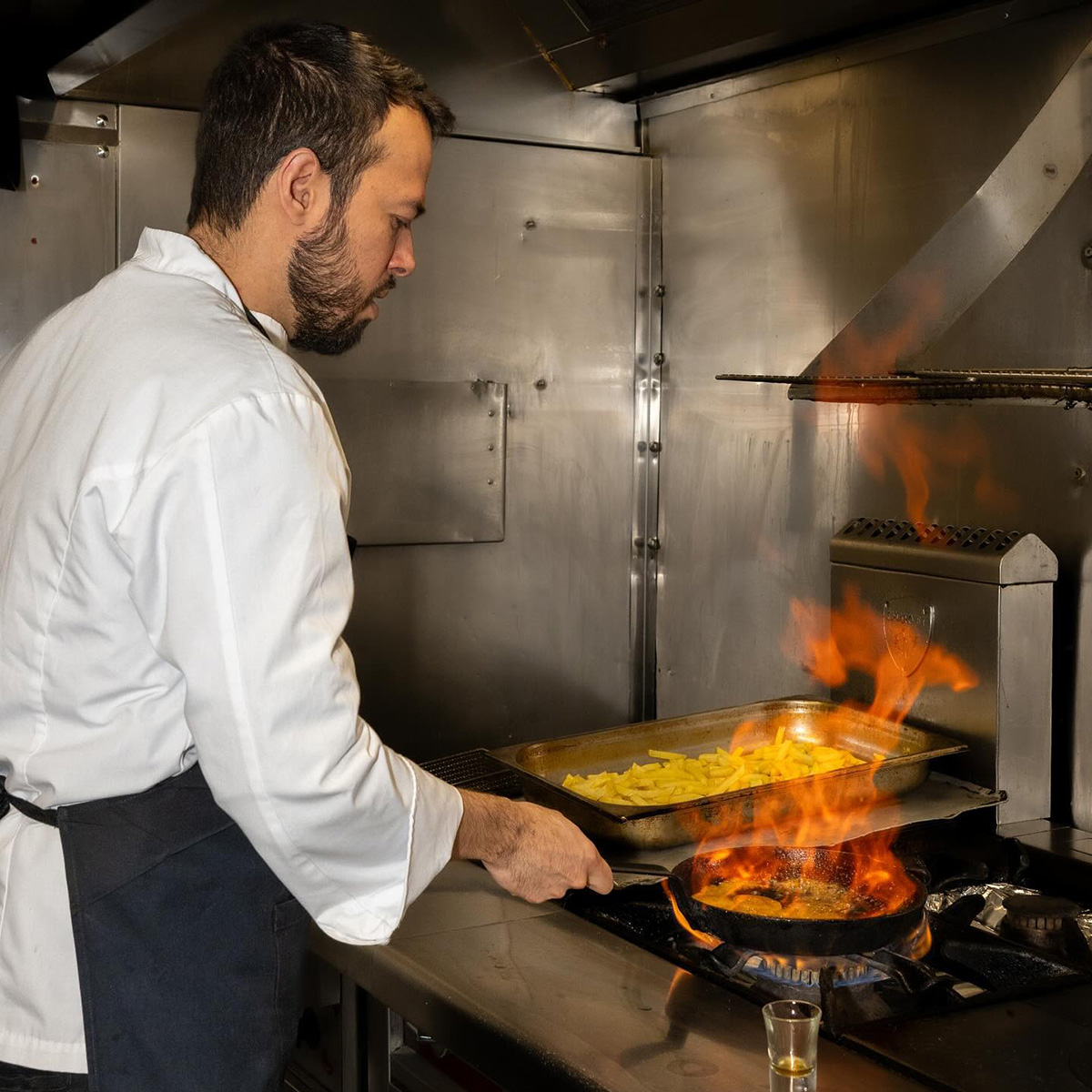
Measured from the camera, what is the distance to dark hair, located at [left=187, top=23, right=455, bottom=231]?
1013mm

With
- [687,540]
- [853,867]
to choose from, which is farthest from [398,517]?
[853,867]

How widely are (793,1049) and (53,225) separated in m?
1.62

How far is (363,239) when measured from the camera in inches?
41.3

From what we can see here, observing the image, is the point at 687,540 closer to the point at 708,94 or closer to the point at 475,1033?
the point at 708,94

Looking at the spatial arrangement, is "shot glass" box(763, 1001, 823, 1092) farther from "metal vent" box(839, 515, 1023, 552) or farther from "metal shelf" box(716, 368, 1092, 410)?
"metal vent" box(839, 515, 1023, 552)

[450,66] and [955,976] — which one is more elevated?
[450,66]

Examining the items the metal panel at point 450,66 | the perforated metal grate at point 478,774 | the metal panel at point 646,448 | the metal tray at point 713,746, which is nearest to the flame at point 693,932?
the metal tray at point 713,746

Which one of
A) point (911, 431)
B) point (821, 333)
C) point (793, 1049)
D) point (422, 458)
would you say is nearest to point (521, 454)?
point (422, 458)

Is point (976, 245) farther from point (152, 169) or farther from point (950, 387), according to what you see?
point (152, 169)

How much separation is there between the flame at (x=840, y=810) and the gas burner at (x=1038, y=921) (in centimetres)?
11

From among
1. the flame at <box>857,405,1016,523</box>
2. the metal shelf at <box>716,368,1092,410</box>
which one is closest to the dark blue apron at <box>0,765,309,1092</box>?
the metal shelf at <box>716,368,1092,410</box>

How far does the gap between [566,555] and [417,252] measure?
61 centimetres

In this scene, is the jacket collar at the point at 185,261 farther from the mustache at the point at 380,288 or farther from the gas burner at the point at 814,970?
the gas burner at the point at 814,970

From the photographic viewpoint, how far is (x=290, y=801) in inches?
35.3
